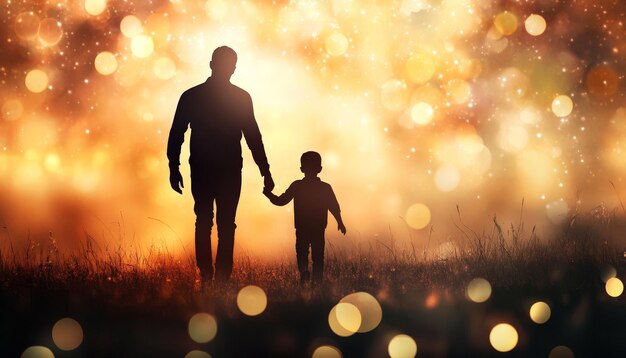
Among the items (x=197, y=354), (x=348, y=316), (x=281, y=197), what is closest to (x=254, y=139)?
(x=281, y=197)

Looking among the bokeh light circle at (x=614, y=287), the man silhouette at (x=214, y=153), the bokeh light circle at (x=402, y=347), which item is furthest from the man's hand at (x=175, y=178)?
the bokeh light circle at (x=614, y=287)

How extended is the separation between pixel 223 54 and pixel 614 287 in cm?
447

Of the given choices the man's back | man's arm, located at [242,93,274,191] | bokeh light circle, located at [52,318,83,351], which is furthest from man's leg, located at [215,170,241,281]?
bokeh light circle, located at [52,318,83,351]

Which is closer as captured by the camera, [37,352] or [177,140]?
[37,352]

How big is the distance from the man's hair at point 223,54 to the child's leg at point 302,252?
1940 millimetres

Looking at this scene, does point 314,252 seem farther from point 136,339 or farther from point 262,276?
point 136,339

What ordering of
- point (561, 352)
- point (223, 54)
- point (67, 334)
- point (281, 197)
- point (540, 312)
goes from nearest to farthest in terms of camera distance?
1. point (561, 352)
2. point (67, 334)
3. point (540, 312)
4. point (223, 54)
5. point (281, 197)

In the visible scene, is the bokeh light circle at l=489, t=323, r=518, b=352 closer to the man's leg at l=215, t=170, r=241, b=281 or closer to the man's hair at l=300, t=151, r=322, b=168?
the man's hair at l=300, t=151, r=322, b=168

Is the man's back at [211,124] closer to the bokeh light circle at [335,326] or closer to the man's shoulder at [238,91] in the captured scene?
the man's shoulder at [238,91]

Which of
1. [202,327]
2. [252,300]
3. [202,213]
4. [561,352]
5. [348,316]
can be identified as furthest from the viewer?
[202,213]

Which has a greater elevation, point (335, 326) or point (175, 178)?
point (175, 178)

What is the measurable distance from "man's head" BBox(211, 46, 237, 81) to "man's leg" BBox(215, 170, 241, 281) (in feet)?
3.38

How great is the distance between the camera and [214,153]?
7195 millimetres

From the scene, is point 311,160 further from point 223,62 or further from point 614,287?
point 614,287
